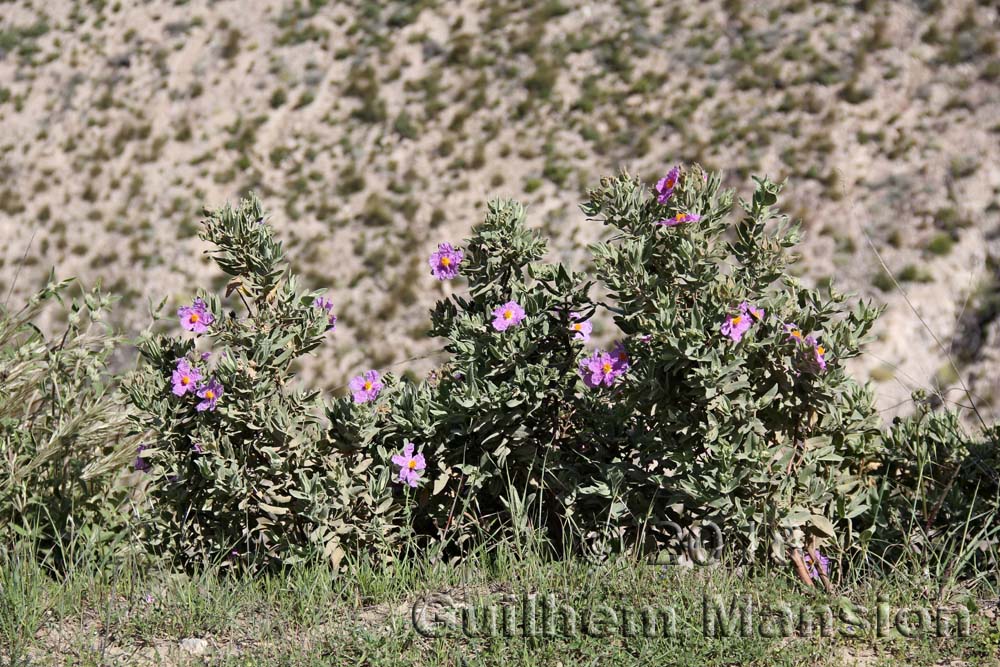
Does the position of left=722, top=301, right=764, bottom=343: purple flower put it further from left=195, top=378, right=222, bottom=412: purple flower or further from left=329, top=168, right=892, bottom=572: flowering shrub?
left=195, top=378, right=222, bottom=412: purple flower

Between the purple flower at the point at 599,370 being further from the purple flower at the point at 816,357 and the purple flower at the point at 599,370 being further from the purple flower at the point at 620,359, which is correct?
the purple flower at the point at 816,357

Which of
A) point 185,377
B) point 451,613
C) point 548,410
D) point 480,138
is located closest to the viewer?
point 451,613

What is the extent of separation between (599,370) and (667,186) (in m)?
0.59

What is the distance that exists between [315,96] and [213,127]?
1288mm

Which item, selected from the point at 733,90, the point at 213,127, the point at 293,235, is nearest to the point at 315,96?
the point at 213,127

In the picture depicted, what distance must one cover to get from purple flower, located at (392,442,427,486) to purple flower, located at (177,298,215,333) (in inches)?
28.8

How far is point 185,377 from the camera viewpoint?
2.92 metres

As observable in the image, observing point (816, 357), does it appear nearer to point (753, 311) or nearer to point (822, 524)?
point (753, 311)

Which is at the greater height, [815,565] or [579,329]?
[579,329]

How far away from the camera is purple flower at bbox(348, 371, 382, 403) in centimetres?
298

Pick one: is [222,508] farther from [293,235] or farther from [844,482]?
[293,235]

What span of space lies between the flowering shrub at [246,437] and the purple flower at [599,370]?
0.69m

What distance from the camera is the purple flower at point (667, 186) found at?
9.12 ft

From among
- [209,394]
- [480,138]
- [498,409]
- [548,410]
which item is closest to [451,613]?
[498,409]
